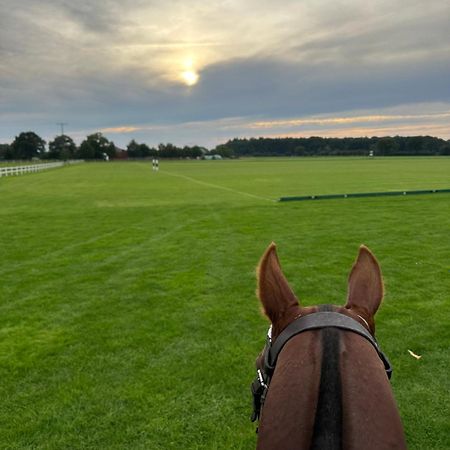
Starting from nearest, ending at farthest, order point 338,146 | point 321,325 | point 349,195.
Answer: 1. point 321,325
2. point 349,195
3. point 338,146

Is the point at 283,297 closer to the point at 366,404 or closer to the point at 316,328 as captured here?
the point at 316,328

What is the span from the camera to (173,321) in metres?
5.80

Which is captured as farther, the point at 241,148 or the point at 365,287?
the point at 241,148

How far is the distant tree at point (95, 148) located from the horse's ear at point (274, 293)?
509 feet

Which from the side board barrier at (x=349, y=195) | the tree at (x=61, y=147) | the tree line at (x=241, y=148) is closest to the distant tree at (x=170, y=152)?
the tree line at (x=241, y=148)

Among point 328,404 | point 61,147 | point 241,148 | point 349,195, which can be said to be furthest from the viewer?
point 241,148

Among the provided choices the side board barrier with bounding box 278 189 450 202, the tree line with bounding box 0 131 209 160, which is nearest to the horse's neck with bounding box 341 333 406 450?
the side board barrier with bounding box 278 189 450 202

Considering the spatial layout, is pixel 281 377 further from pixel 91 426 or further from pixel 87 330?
pixel 87 330

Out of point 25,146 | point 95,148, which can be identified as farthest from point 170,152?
point 25,146

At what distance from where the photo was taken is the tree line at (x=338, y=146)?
12669 cm

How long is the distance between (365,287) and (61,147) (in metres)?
162

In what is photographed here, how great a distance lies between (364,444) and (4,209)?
18.1 meters

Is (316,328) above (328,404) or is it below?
above

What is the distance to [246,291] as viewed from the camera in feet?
23.0
